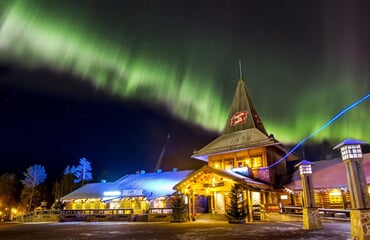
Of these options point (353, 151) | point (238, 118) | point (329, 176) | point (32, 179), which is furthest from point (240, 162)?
point (32, 179)

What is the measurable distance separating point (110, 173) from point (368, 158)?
63008mm

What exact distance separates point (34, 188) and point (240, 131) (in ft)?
153

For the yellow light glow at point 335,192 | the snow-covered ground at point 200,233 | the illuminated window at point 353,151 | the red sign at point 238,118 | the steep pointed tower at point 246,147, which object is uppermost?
the red sign at point 238,118

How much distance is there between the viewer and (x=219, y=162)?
32156 millimetres

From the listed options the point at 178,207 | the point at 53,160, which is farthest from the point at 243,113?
the point at 53,160

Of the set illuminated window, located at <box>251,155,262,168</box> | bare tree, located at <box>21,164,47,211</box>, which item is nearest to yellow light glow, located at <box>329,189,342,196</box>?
illuminated window, located at <box>251,155,262,168</box>

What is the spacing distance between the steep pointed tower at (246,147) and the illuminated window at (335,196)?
16.8 ft

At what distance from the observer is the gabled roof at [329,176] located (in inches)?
964

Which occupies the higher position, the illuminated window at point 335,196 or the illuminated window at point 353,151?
the illuminated window at point 353,151

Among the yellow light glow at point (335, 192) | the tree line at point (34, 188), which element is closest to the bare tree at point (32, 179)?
the tree line at point (34, 188)

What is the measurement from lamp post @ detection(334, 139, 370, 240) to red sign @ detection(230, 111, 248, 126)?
24.8 metres

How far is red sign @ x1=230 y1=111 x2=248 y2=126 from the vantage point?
35.0 meters

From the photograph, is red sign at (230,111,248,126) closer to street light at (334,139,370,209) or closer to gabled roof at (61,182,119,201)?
gabled roof at (61,182,119,201)

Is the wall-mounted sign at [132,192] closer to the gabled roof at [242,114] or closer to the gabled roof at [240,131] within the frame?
the gabled roof at [240,131]
